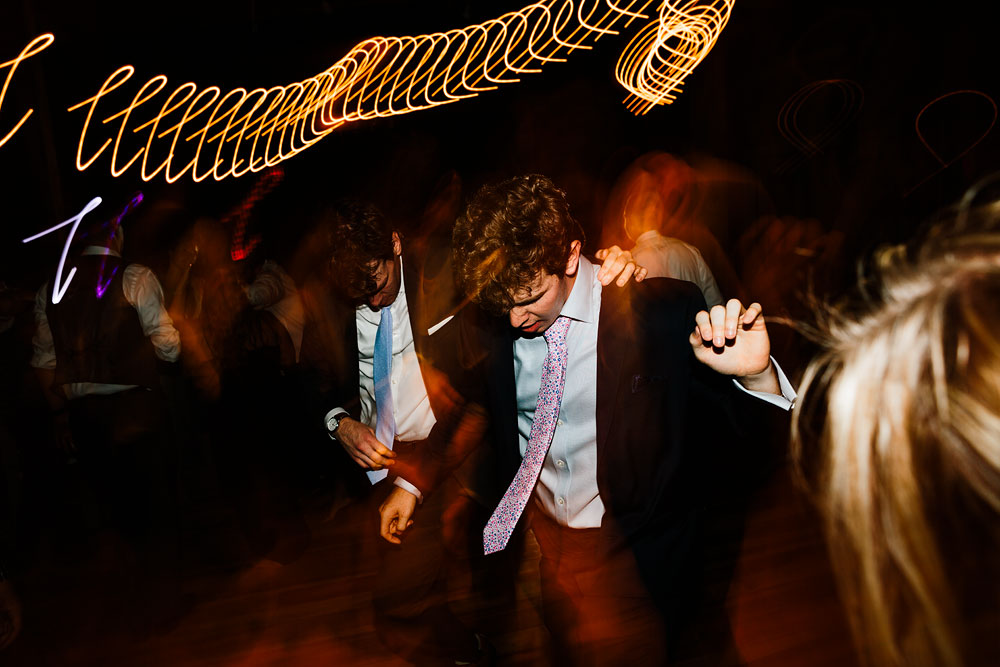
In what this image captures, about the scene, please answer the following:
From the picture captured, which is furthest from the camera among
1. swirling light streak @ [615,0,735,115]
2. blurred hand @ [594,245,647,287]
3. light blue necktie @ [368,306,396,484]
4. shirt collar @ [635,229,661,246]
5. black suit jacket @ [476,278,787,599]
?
swirling light streak @ [615,0,735,115]

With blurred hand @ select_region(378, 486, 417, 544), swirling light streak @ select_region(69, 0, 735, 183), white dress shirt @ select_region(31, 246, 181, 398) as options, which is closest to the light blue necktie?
blurred hand @ select_region(378, 486, 417, 544)

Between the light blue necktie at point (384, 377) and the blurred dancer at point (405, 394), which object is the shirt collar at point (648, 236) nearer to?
the blurred dancer at point (405, 394)

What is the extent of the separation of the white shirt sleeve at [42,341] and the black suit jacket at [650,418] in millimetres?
3419

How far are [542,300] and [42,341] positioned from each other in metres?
3.45

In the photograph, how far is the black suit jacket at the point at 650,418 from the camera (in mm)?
1954

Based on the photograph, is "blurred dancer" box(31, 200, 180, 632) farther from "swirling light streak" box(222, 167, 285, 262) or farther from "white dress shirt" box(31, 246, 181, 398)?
"swirling light streak" box(222, 167, 285, 262)

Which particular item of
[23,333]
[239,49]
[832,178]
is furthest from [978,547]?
[239,49]

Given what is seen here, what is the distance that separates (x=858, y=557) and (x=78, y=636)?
4.02 m

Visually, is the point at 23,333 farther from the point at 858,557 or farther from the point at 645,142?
the point at 645,142

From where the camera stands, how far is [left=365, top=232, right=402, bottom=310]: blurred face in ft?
9.04

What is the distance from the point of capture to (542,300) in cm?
201

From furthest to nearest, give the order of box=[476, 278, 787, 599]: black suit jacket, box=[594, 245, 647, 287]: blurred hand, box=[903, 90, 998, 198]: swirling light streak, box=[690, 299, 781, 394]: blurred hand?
box=[903, 90, 998, 198]: swirling light streak < box=[594, 245, 647, 287]: blurred hand < box=[476, 278, 787, 599]: black suit jacket < box=[690, 299, 781, 394]: blurred hand

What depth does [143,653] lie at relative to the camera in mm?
3236

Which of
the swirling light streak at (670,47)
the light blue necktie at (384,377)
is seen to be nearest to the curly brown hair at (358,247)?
the light blue necktie at (384,377)
